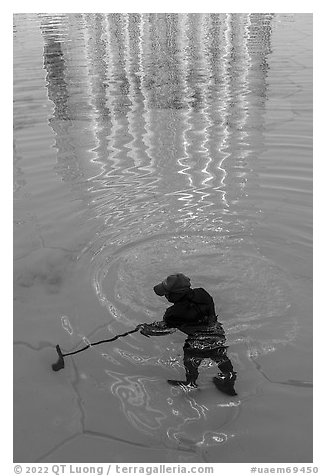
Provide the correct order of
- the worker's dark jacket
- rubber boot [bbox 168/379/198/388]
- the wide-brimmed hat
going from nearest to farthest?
1. the wide-brimmed hat
2. the worker's dark jacket
3. rubber boot [bbox 168/379/198/388]

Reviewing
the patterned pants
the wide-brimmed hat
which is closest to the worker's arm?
the patterned pants

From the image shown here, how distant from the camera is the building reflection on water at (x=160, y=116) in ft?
20.7

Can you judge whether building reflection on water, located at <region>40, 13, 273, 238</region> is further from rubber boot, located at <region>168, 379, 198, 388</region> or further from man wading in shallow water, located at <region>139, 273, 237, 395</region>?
rubber boot, located at <region>168, 379, 198, 388</region>

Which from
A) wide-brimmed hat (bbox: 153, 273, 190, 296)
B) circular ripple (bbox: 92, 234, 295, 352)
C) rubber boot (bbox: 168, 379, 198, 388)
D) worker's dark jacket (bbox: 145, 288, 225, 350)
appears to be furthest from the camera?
circular ripple (bbox: 92, 234, 295, 352)

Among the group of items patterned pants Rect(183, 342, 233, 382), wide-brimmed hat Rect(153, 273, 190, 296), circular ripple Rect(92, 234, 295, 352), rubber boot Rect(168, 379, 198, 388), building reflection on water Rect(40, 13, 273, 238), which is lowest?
rubber boot Rect(168, 379, 198, 388)

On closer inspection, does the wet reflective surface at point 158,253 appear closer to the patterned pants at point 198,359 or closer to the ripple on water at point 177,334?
the ripple on water at point 177,334

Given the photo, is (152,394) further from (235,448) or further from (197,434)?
(235,448)

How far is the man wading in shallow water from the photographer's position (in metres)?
3.53

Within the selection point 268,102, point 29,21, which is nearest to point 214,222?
point 268,102

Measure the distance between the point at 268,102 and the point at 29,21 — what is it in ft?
36.0

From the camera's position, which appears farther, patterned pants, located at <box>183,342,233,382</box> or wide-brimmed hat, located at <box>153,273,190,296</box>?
patterned pants, located at <box>183,342,233,382</box>

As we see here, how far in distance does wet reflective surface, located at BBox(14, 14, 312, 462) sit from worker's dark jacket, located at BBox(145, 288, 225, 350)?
0.23 metres

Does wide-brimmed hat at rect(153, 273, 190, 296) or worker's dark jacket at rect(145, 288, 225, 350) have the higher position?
wide-brimmed hat at rect(153, 273, 190, 296)

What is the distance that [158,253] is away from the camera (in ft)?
17.1
